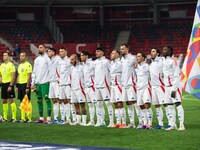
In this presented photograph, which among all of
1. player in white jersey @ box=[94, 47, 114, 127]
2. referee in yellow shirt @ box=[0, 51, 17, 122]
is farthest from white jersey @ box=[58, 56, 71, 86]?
referee in yellow shirt @ box=[0, 51, 17, 122]

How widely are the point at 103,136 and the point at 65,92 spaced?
3.80 m

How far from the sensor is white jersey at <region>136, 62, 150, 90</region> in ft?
52.9

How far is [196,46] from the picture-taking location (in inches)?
500

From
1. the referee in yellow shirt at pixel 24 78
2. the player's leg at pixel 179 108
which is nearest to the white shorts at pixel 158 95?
the player's leg at pixel 179 108

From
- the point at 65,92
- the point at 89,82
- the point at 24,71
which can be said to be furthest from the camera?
the point at 24,71

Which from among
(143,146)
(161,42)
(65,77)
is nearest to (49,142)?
(143,146)

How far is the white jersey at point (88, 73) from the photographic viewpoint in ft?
57.3

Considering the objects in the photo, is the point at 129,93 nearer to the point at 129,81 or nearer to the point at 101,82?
the point at 129,81

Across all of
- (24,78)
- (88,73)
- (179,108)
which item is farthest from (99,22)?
(179,108)

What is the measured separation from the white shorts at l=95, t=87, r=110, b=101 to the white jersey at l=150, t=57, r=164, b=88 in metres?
1.57

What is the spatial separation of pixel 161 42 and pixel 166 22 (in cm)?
278

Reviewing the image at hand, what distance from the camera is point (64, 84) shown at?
1809 cm

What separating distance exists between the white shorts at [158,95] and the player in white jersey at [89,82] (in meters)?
2.09

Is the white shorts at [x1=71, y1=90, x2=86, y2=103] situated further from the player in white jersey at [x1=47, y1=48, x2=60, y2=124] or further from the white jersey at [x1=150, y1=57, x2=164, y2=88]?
the white jersey at [x1=150, y1=57, x2=164, y2=88]
